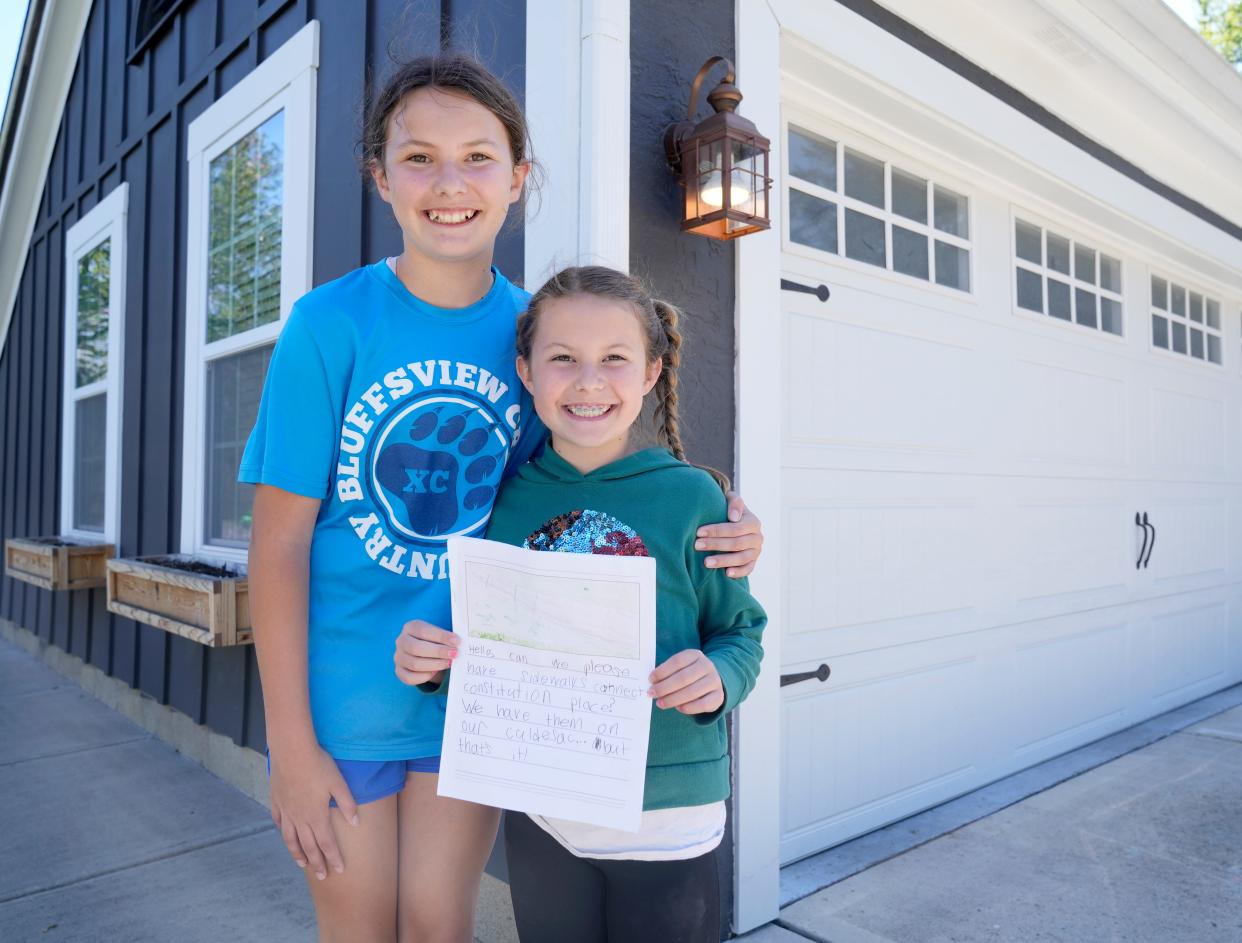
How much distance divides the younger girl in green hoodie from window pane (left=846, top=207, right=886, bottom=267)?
6.41 ft

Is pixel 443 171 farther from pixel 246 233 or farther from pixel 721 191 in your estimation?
pixel 246 233

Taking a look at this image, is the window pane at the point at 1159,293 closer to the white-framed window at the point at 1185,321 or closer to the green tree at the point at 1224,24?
the white-framed window at the point at 1185,321

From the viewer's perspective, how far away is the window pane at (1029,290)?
3.86m

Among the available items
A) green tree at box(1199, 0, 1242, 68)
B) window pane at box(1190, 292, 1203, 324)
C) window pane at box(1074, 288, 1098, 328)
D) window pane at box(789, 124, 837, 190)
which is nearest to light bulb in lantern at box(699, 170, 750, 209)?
window pane at box(789, 124, 837, 190)

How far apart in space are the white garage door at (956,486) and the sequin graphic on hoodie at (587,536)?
1.57 meters

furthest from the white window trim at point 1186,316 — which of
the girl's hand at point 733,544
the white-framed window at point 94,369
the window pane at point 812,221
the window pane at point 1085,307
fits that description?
the white-framed window at point 94,369

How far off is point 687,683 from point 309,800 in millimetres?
546

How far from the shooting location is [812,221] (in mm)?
2934

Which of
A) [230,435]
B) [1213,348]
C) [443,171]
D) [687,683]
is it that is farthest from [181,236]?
[1213,348]

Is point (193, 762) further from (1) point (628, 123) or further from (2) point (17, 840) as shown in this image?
(1) point (628, 123)

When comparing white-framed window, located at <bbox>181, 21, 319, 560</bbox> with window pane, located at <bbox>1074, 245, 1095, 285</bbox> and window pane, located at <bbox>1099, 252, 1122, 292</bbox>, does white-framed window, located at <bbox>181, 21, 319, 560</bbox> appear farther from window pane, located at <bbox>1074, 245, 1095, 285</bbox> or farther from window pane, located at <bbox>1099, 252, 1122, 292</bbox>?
window pane, located at <bbox>1099, 252, 1122, 292</bbox>

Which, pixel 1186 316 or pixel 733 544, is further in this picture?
pixel 1186 316

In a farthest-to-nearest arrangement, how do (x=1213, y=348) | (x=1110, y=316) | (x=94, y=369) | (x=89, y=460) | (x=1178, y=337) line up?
(x=1213, y=348)
(x=89, y=460)
(x=94, y=369)
(x=1178, y=337)
(x=1110, y=316)

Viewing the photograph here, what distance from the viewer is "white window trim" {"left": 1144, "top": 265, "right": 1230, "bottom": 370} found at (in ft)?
15.8
